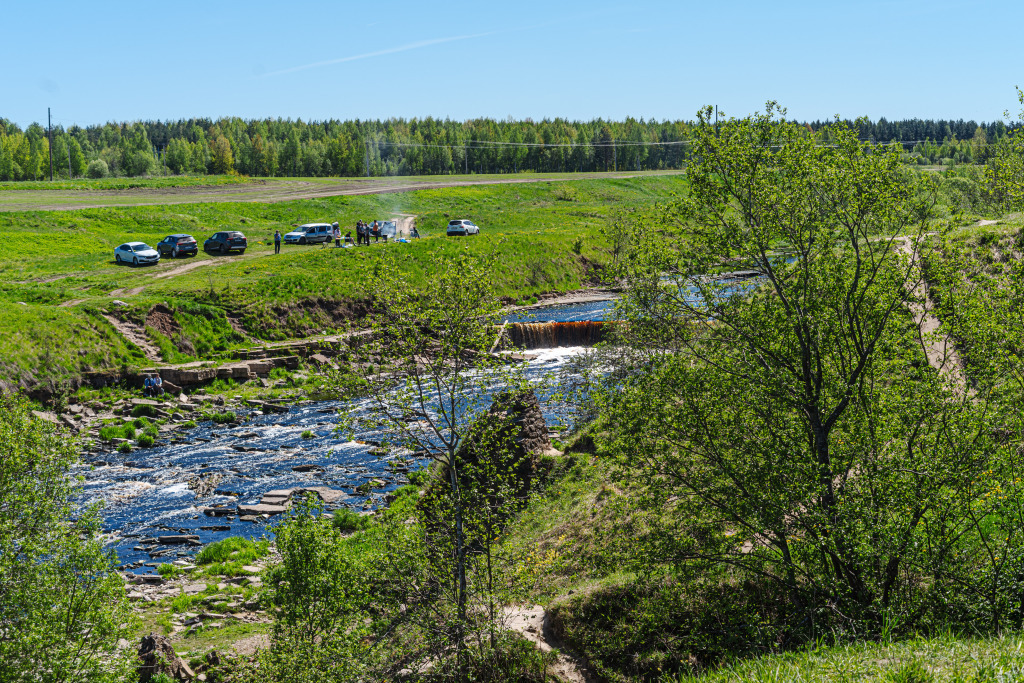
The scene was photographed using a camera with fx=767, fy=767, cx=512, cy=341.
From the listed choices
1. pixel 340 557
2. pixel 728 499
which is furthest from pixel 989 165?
pixel 340 557

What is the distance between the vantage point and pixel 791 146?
16547mm

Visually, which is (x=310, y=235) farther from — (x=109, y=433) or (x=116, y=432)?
(x=109, y=433)

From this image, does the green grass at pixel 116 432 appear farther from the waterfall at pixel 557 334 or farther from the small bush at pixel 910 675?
the small bush at pixel 910 675

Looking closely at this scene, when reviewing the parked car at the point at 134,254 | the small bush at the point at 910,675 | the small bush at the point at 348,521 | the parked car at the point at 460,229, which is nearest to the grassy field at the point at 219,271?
the parked car at the point at 134,254

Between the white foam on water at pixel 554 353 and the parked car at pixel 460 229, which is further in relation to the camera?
the parked car at pixel 460 229

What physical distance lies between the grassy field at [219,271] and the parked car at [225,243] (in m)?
1.40

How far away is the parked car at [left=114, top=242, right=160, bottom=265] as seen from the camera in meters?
70.4

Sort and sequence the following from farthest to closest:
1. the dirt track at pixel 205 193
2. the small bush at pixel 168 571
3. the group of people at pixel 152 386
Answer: the dirt track at pixel 205 193 → the group of people at pixel 152 386 → the small bush at pixel 168 571

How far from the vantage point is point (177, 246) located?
74.4 metres

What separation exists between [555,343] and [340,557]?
45976mm

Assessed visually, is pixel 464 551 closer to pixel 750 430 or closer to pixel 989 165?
pixel 750 430

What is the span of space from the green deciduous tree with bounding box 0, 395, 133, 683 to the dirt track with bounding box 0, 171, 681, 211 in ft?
284

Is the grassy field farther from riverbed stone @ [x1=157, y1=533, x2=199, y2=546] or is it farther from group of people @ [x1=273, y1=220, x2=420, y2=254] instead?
riverbed stone @ [x1=157, y1=533, x2=199, y2=546]

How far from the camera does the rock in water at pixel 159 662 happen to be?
792 inches
